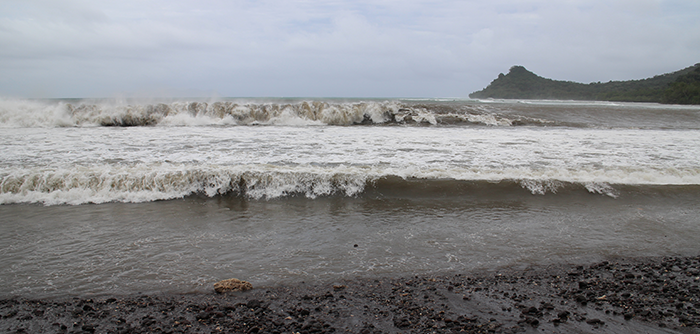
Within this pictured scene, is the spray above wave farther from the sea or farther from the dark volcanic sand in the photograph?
the dark volcanic sand

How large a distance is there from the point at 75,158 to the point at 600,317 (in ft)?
33.2

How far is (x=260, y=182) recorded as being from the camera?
654 centimetres

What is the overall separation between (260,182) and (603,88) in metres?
83.7

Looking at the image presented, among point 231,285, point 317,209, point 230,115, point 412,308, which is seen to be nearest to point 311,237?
point 317,209

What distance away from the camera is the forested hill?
1800 inches

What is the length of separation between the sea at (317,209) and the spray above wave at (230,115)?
25.7 ft

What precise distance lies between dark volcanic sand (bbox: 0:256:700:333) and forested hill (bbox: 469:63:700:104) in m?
55.4

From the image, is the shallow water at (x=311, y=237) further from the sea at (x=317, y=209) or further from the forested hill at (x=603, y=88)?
the forested hill at (x=603, y=88)

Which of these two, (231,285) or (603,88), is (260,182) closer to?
(231,285)

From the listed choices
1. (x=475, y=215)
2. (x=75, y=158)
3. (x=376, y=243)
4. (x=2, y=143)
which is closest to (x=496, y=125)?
(x=475, y=215)

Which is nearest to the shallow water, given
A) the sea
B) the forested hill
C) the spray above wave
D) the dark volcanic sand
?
the sea

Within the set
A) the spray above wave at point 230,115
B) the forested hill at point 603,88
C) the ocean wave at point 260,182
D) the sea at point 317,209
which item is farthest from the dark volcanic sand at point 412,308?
the forested hill at point 603,88

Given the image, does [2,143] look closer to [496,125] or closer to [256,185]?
[256,185]

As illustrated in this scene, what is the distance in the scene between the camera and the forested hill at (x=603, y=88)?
45.7 m
